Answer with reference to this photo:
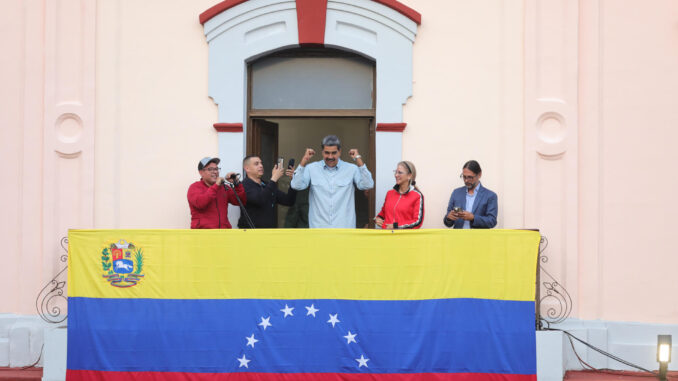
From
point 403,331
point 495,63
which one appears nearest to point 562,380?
point 403,331

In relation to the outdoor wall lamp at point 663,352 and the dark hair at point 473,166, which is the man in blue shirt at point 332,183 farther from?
the outdoor wall lamp at point 663,352

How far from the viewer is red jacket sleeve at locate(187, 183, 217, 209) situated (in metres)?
7.24

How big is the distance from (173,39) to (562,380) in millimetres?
5443

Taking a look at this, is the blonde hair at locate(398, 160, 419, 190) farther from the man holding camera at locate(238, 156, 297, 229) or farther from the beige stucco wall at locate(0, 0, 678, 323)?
the man holding camera at locate(238, 156, 297, 229)

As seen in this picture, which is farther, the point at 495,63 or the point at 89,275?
the point at 495,63

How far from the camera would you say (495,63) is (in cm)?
802

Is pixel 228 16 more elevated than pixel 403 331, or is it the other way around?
pixel 228 16

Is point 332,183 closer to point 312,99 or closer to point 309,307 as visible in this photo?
point 312,99

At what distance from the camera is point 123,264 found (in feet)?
23.3

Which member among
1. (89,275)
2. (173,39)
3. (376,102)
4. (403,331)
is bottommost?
(403,331)

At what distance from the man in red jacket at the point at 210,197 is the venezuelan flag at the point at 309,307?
389 mm

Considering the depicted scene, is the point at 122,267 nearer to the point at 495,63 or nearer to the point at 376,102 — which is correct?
the point at 376,102

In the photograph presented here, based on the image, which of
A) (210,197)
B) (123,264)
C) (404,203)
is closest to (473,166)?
(404,203)

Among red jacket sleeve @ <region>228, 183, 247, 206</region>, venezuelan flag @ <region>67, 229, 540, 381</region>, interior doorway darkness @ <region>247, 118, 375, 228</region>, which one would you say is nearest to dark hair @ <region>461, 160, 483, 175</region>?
venezuelan flag @ <region>67, 229, 540, 381</region>
